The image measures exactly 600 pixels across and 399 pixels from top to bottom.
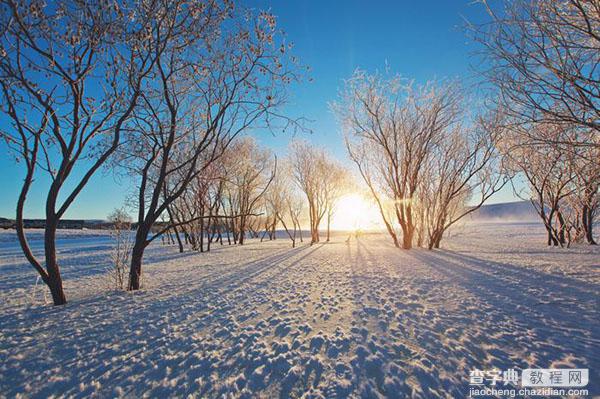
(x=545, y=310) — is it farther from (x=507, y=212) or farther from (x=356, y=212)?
(x=507, y=212)

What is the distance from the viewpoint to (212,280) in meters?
6.89

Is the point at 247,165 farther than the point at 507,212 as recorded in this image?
No

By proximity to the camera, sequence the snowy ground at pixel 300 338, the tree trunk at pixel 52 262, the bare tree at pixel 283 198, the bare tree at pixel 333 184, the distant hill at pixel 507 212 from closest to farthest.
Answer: the snowy ground at pixel 300 338 < the tree trunk at pixel 52 262 < the bare tree at pixel 333 184 < the bare tree at pixel 283 198 < the distant hill at pixel 507 212

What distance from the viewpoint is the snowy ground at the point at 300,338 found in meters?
2.30

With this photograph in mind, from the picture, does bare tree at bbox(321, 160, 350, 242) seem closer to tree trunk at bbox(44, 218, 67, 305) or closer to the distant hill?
tree trunk at bbox(44, 218, 67, 305)

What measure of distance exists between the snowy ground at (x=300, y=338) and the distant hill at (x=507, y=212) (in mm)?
91676

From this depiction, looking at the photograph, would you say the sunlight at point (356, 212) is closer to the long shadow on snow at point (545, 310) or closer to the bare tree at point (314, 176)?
the bare tree at point (314, 176)

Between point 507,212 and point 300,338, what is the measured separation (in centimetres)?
11366

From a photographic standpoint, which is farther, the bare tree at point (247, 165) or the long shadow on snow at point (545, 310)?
the bare tree at point (247, 165)

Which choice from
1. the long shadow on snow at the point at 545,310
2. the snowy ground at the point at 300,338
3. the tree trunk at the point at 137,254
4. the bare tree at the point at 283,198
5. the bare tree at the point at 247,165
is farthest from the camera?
the bare tree at the point at 283,198

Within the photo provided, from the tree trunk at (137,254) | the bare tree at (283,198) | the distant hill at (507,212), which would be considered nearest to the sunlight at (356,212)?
the bare tree at (283,198)

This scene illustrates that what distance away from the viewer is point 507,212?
88.0 metres

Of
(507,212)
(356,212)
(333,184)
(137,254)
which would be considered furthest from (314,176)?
(507,212)

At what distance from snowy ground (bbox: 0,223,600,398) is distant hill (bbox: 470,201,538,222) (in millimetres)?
91676
